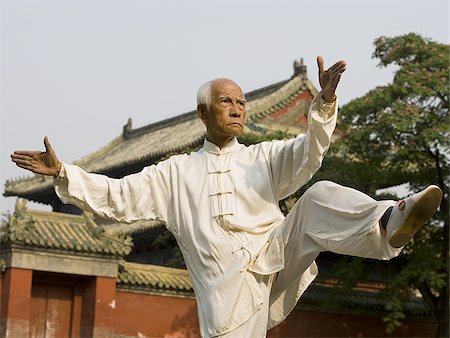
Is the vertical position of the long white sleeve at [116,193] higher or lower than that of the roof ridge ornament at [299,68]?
lower

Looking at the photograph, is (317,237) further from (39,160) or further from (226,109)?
(39,160)

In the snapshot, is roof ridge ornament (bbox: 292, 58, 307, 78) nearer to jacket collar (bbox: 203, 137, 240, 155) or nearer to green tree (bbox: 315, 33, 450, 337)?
green tree (bbox: 315, 33, 450, 337)

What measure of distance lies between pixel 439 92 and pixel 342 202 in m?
10.9

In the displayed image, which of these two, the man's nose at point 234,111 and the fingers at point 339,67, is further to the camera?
the man's nose at point 234,111

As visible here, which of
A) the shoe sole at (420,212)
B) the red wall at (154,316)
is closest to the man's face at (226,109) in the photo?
the shoe sole at (420,212)

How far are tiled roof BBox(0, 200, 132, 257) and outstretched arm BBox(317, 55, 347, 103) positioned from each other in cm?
1064

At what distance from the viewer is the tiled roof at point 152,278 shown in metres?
15.2

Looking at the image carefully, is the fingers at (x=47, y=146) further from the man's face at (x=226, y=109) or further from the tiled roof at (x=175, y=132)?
the tiled roof at (x=175, y=132)

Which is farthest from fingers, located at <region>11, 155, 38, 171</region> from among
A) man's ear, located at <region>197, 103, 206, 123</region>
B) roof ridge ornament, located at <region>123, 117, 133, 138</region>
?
roof ridge ornament, located at <region>123, 117, 133, 138</region>

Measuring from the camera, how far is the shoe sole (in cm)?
398

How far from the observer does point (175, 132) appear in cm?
2394

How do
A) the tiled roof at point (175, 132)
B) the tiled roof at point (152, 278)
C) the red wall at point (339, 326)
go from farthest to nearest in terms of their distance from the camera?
the tiled roof at point (175, 132) < the red wall at point (339, 326) < the tiled roof at point (152, 278)

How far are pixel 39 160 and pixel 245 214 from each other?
42.8 inches

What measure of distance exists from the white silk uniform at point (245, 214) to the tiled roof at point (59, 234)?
32.0 feet
